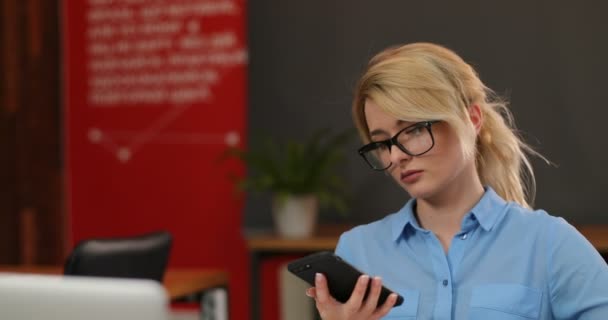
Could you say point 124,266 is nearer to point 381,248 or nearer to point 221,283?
point 221,283

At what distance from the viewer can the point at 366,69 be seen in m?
2.08

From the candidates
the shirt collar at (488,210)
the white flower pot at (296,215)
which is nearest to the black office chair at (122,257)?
the white flower pot at (296,215)

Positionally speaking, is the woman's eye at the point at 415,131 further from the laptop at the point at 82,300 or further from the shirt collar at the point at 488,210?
the laptop at the point at 82,300

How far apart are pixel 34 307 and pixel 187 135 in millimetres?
3810

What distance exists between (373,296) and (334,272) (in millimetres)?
88

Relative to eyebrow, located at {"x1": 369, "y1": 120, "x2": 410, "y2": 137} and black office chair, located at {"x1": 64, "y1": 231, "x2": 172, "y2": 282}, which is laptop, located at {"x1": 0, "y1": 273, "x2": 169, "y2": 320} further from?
black office chair, located at {"x1": 64, "y1": 231, "x2": 172, "y2": 282}

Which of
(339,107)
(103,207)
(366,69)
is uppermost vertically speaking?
(366,69)

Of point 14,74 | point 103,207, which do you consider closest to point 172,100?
point 103,207

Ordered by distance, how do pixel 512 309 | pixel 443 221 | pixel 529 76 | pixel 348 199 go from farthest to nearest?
pixel 348 199, pixel 529 76, pixel 443 221, pixel 512 309

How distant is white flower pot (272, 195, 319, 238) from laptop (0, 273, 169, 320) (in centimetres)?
318

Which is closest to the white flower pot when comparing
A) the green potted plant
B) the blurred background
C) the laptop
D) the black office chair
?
the green potted plant

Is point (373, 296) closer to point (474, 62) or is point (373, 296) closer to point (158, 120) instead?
point (474, 62)

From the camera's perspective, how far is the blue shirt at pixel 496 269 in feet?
6.16

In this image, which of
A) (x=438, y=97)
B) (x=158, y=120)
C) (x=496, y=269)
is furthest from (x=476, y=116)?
(x=158, y=120)
